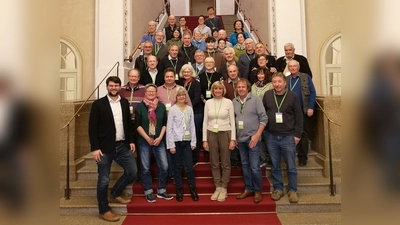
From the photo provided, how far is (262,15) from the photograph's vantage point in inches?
395

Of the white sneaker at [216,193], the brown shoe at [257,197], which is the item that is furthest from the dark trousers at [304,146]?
the white sneaker at [216,193]

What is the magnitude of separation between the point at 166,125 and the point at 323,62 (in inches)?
233

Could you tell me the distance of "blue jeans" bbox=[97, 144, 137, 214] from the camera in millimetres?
4000

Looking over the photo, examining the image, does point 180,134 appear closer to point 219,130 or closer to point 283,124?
point 219,130

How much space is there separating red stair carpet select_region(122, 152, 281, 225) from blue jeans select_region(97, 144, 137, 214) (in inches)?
15.6

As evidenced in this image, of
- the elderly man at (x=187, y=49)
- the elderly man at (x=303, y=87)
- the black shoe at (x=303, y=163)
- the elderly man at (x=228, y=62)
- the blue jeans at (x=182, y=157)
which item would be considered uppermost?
the elderly man at (x=187, y=49)

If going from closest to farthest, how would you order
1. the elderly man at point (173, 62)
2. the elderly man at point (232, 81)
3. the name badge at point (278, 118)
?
the name badge at point (278, 118)
the elderly man at point (232, 81)
the elderly man at point (173, 62)

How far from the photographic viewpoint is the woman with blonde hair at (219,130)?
4340mm

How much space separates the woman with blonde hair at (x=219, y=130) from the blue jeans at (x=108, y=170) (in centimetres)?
121

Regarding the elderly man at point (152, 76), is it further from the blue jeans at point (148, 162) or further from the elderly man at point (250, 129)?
the elderly man at point (250, 129)

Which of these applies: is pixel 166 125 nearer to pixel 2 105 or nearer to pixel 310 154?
pixel 310 154

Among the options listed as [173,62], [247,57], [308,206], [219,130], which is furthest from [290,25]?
[308,206]

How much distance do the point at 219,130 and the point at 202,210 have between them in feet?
4.34

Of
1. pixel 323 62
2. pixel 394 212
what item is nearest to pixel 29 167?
pixel 394 212
